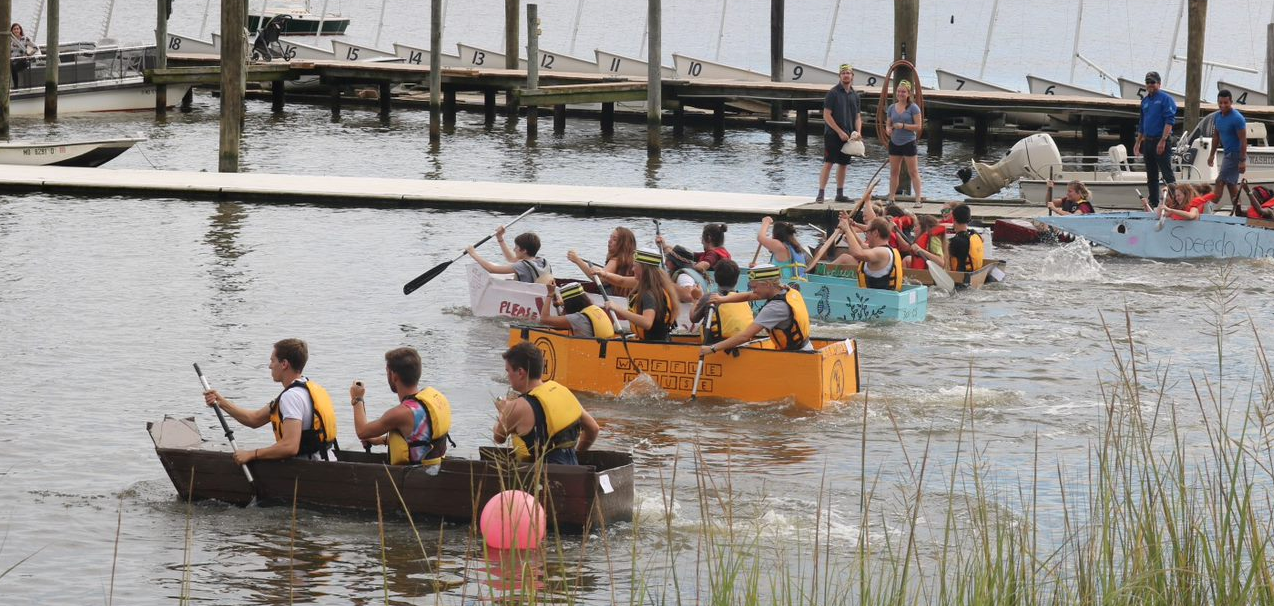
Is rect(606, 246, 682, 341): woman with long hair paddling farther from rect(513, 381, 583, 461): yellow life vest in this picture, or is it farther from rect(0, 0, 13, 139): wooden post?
rect(0, 0, 13, 139): wooden post

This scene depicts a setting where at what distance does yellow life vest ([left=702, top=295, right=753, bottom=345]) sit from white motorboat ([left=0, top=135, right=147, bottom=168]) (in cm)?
1673

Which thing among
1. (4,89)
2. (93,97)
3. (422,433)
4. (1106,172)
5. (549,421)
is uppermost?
(93,97)

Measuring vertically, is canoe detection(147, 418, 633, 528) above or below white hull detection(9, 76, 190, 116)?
below

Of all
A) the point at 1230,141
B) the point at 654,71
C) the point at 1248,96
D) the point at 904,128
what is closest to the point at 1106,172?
the point at 1230,141

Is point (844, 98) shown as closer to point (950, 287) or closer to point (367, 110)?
point (950, 287)

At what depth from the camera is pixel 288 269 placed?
18109mm

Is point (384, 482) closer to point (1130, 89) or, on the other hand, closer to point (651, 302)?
point (651, 302)

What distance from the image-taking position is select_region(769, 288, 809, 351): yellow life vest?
11.5m

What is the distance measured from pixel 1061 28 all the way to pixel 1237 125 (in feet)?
305

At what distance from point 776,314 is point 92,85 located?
2959 cm

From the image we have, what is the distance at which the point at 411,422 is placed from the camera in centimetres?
870

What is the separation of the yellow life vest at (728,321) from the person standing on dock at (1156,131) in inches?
407

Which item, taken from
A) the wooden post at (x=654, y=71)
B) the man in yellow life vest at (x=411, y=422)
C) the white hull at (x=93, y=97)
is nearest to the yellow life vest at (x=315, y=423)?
the man in yellow life vest at (x=411, y=422)

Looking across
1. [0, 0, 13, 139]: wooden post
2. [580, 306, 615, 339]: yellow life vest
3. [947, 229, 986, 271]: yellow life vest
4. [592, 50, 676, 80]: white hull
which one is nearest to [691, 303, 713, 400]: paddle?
[580, 306, 615, 339]: yellow life vest
